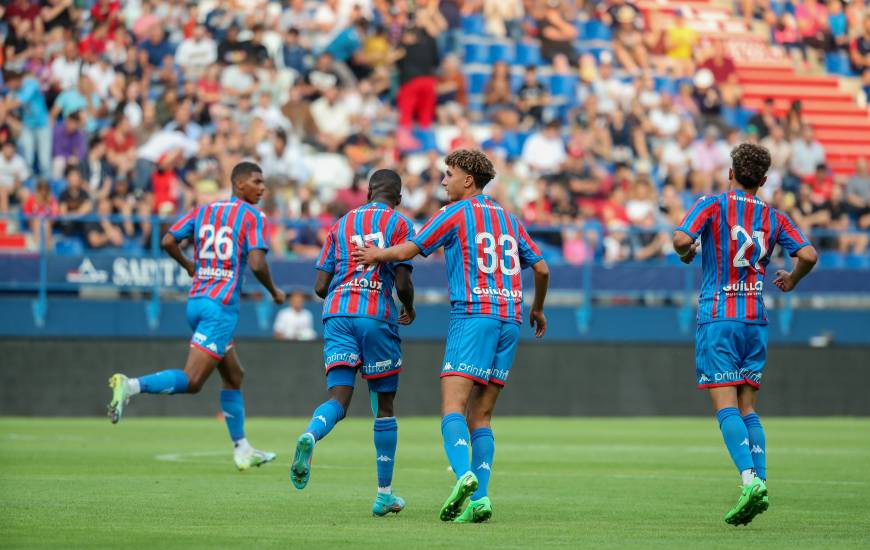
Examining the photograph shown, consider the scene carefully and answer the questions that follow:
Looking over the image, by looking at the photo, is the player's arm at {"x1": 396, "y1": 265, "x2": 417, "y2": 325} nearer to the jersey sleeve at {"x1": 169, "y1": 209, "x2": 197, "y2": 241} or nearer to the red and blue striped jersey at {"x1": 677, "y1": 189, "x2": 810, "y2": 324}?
the red and blue striped jersey at {"x1": 677, "y1": 189, "x2": 810, "y2": 324}

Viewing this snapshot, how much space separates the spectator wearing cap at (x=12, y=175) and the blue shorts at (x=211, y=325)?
9130 millimetres

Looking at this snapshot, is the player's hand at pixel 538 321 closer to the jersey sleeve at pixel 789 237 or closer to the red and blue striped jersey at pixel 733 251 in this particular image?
the red and blue striped jersey at pixel 733 251


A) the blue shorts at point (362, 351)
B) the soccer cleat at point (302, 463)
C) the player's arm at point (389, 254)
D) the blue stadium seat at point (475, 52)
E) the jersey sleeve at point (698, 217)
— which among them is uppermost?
the blue stadium seat at point (475, 52)

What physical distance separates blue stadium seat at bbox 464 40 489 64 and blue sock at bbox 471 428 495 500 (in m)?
19.8

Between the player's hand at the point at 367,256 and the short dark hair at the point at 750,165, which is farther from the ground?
the short dark hair at the point at 750,165

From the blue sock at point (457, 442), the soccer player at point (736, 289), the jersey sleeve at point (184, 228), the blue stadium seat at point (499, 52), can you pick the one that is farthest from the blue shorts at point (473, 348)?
the blue stadium seat at point (499, 52)

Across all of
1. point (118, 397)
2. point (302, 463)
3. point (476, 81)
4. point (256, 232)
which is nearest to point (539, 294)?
point (302, 463)

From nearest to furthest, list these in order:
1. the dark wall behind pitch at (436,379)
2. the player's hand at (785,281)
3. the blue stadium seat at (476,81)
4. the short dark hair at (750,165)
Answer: the short dark hair at (750,165)
the player's hand at (785,281)
the dark wall behind pitch at (436,379)
the blue stadium seat at (476,81)

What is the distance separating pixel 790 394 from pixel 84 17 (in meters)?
12.4

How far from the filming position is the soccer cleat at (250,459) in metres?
12.4

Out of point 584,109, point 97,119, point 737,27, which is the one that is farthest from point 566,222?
point 737,27

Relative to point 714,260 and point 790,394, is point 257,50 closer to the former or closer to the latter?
point 790,394

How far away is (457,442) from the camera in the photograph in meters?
8.72

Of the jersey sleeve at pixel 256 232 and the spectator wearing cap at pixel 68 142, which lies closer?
the jersey sleeve at pixel 256 232
